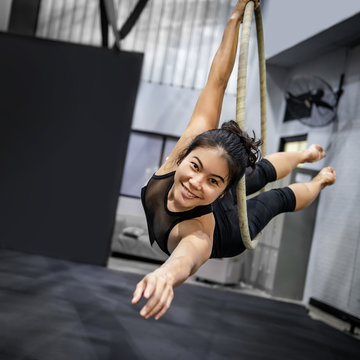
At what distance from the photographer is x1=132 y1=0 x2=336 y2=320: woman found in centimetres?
131

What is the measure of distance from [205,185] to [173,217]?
0.58ft

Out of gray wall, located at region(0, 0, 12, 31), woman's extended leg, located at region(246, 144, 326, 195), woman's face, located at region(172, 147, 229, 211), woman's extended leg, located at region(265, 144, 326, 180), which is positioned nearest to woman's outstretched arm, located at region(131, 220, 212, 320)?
woman's face, located at region(172, 147, 229, 211)

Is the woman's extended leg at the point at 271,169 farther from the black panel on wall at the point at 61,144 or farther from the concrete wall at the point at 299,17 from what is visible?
the black panel on wall at the point at 61,144

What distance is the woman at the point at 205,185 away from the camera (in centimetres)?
131

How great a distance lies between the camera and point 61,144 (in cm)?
561

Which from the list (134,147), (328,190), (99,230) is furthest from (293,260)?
(134,147)

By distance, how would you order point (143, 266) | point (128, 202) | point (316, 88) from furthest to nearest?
point (128, 202) < point (143, 266) < point (316, 88)

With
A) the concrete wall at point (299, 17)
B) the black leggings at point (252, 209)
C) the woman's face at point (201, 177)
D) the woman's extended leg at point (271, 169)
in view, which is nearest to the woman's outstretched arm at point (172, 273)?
the woman's face at point (201, 177)

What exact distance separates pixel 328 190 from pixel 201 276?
75.6 inches

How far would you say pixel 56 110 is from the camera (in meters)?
5.60

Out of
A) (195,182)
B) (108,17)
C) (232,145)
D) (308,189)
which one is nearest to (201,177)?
(195,182)

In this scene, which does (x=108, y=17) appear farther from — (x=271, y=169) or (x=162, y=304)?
(x=162, y=304)

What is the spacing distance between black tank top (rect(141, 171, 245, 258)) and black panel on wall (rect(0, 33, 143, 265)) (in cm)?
400

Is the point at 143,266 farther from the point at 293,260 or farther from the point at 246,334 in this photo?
the point at 246,334
